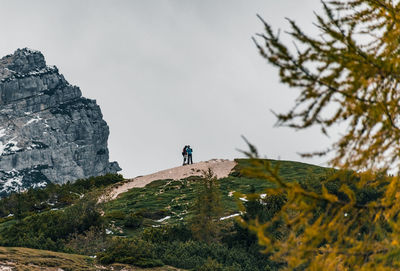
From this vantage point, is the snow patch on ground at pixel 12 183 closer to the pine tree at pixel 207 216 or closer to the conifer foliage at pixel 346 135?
the pine tree at pixel 207 216

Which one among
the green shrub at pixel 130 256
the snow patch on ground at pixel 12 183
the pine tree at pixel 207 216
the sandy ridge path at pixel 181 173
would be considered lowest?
the green shrub at pixel 130 256

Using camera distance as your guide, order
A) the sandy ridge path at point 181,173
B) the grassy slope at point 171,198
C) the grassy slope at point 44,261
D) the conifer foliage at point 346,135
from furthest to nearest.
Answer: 1. the sandy ridge path at point 181,173
2. the grassy slope at point 171,198
3. the grassy slope at point 44,261
4. the conifer foliage at point 346,135

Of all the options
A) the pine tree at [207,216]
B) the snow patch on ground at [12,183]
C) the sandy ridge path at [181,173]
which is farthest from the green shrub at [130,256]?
the snow patch on ground at [12,183]

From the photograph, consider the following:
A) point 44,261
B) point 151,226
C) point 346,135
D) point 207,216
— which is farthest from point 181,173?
point 346,135

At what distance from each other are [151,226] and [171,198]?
349 inches

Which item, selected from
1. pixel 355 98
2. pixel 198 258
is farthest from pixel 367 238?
pixel 198 258

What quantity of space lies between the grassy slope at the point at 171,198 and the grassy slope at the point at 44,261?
11.7m

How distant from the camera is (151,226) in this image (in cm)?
2736

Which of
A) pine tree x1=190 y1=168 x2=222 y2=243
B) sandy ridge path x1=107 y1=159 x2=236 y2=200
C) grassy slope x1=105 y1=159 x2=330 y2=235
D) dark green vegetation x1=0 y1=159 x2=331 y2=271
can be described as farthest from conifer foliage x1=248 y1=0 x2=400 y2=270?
sandy ridge path x1=107 y1=159 x2=236 y2=200

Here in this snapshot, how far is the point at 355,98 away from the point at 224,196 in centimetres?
3069

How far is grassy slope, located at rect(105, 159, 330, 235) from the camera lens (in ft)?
98.4

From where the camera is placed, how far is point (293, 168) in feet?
151

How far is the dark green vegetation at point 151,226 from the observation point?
1543 centimetres

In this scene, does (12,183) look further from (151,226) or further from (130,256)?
(130,256)
